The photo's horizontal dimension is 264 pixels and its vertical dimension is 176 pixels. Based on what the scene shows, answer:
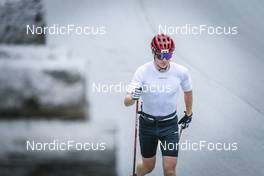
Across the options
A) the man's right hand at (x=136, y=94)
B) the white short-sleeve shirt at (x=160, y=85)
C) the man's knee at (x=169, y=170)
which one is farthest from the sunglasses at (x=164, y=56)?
the man's knee at (x=169, y=170)

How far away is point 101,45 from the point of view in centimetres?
612

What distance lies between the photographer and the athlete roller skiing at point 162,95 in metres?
5.68

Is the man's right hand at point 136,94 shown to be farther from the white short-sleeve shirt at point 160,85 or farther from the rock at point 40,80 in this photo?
the rock at point 40,80

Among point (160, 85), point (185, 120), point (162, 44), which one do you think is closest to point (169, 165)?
point (185, 120)

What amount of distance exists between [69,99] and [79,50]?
19.3 inches

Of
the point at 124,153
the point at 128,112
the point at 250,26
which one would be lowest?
the point at 124,153

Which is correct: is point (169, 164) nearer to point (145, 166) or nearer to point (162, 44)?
point (145, 166)

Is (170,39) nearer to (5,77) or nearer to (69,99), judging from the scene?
(69,99)

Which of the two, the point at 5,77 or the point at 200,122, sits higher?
the point at 5,77

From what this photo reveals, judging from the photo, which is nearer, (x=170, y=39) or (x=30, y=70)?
(x=170, y=39)

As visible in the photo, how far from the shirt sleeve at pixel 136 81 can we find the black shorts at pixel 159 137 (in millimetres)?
391

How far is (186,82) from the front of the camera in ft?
19.0

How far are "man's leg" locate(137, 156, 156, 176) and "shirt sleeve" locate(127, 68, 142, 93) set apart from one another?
764mm

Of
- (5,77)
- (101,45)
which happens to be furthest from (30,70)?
(101,45)
